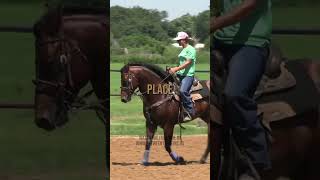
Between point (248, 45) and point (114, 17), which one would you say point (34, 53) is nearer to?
point (114, 17)

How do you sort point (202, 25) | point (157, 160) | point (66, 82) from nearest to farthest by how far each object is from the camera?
point (202, 25) → point (157, 160) → point (66, 82)

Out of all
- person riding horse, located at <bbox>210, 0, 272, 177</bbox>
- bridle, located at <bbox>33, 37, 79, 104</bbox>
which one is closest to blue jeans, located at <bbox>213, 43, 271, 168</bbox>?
person riding horse, located at <bbox>210, 0, 272, 177</bbox>

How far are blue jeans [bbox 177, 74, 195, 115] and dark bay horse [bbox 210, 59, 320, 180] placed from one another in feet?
0.40

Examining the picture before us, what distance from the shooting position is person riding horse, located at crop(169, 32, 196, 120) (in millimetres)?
3025

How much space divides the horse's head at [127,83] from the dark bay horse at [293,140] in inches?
17.1

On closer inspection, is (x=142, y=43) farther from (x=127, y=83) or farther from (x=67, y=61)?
(x=67, y=61)

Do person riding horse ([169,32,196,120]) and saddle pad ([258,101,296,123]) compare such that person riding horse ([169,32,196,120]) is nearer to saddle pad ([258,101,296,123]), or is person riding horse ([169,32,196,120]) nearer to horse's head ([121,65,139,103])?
horse's head ([121,65,139,103])

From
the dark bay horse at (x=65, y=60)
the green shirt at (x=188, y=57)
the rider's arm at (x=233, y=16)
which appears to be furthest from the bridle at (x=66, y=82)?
the rider's arm at (x=233, y=16)

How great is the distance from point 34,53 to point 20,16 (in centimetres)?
22

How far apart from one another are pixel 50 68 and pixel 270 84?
1.17 meters

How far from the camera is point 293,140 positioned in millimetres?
3232

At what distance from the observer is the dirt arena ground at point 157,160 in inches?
121

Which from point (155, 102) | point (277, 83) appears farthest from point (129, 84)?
point (277, 83)

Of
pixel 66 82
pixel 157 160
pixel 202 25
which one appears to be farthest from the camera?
pixel 66 82
